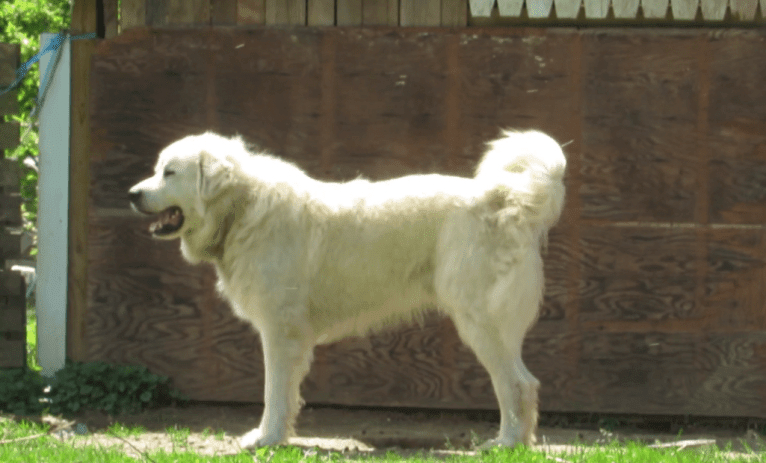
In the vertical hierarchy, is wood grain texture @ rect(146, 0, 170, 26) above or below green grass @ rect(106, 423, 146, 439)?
above

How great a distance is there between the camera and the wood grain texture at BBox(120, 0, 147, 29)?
24.6ft

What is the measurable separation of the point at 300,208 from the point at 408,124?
1.59 metres

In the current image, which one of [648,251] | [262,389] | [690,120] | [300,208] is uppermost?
[690,120]

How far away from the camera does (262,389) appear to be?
24.6ft

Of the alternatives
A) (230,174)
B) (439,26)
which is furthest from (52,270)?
(439,26)

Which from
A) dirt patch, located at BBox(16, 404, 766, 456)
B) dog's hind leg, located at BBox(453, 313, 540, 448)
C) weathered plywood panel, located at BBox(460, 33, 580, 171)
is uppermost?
weathered plywood panel, located at BBox(460, 33, 580, 171)

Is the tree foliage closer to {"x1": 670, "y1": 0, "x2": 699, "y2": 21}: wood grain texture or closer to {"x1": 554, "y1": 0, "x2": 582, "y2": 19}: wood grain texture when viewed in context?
{"x1": 554, "y1": 0, "x2": 582, "y2": 19}: wood grain texture

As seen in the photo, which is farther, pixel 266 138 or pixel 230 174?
pixel 266 138

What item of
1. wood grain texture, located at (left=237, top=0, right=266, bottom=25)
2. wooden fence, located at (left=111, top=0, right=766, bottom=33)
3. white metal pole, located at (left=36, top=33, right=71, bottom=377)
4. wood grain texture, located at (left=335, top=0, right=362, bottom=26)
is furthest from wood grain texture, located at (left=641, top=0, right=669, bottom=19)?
white metal pole, located at (left=36, top=33, right=71, bottom=377)

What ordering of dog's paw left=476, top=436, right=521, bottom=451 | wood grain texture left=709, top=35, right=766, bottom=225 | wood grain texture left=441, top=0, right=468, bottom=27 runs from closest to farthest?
1. dog's paw left=476, top=436, right=521, bottom=451
2. wood grain texture left=709, top=35, right=766, bottom=225
3. wood grain texture left=441, top=0, right=468, bottom=27

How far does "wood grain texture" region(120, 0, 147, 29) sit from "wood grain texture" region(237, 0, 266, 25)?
28.7 inches

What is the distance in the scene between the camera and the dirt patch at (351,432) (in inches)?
243

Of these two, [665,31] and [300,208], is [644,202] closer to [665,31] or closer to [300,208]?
[665,31]

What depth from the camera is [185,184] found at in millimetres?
5961
